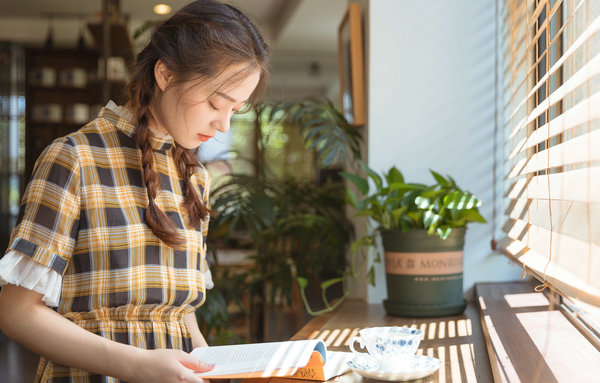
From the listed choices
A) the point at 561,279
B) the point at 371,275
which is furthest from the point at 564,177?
the point at 371,275

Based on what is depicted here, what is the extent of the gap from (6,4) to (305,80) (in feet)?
13.1

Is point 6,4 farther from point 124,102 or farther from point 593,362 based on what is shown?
point 593,362

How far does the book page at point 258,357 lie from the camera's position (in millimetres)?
1009

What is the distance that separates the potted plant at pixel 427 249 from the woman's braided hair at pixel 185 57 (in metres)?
0.71

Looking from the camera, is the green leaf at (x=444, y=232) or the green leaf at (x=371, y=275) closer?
the green leaf at (x=444, y=232)

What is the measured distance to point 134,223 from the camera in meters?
1.15

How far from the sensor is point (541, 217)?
48.1 inches

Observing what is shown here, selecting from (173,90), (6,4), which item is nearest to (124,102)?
(173,90)

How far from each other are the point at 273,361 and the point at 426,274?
32.2 inches

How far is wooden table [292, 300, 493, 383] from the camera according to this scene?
1184 millimetres

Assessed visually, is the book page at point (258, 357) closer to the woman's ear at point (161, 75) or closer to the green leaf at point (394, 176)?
the woman's ear at point (161, 75)

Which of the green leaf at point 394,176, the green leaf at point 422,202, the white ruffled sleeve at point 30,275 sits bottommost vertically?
the white ruffled sleeve at point 30,275

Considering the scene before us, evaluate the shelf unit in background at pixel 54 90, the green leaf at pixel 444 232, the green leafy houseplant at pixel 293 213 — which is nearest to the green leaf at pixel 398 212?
the green leaf at pixel 444 232

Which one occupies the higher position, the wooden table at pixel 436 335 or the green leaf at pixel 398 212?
the green leaf at pixel 398 212
